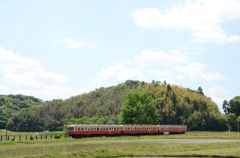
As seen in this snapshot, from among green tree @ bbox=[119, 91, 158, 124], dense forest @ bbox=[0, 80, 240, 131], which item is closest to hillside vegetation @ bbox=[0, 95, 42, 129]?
dense forest @ bbox=[0, 80, 240, 131]

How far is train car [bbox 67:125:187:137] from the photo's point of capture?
2451 inches

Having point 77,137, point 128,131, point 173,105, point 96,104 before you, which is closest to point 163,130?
point 128,131

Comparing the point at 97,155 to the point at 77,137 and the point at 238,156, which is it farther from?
the point at 77,137

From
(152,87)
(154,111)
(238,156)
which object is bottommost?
(238,156)

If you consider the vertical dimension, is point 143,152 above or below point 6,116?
below

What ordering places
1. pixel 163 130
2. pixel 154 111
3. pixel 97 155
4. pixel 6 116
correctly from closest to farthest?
pixel 97 155, pixel 163 130, pixel 154 111, pixel 6 116

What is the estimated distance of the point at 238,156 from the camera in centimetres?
3020

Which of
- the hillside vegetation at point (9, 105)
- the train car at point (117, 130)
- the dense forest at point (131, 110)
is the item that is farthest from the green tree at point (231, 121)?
the hillside vegetation at point (9, 105)

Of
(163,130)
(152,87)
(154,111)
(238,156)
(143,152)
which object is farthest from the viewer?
(152,87)

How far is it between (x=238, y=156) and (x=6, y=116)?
127297 mm

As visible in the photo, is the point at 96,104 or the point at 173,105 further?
the point at 96,104

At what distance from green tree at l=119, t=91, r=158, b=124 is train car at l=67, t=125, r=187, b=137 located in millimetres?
8661

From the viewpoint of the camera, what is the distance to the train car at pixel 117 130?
6225 cm

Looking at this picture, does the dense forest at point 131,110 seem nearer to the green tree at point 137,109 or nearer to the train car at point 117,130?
the green tree at point 137,109
